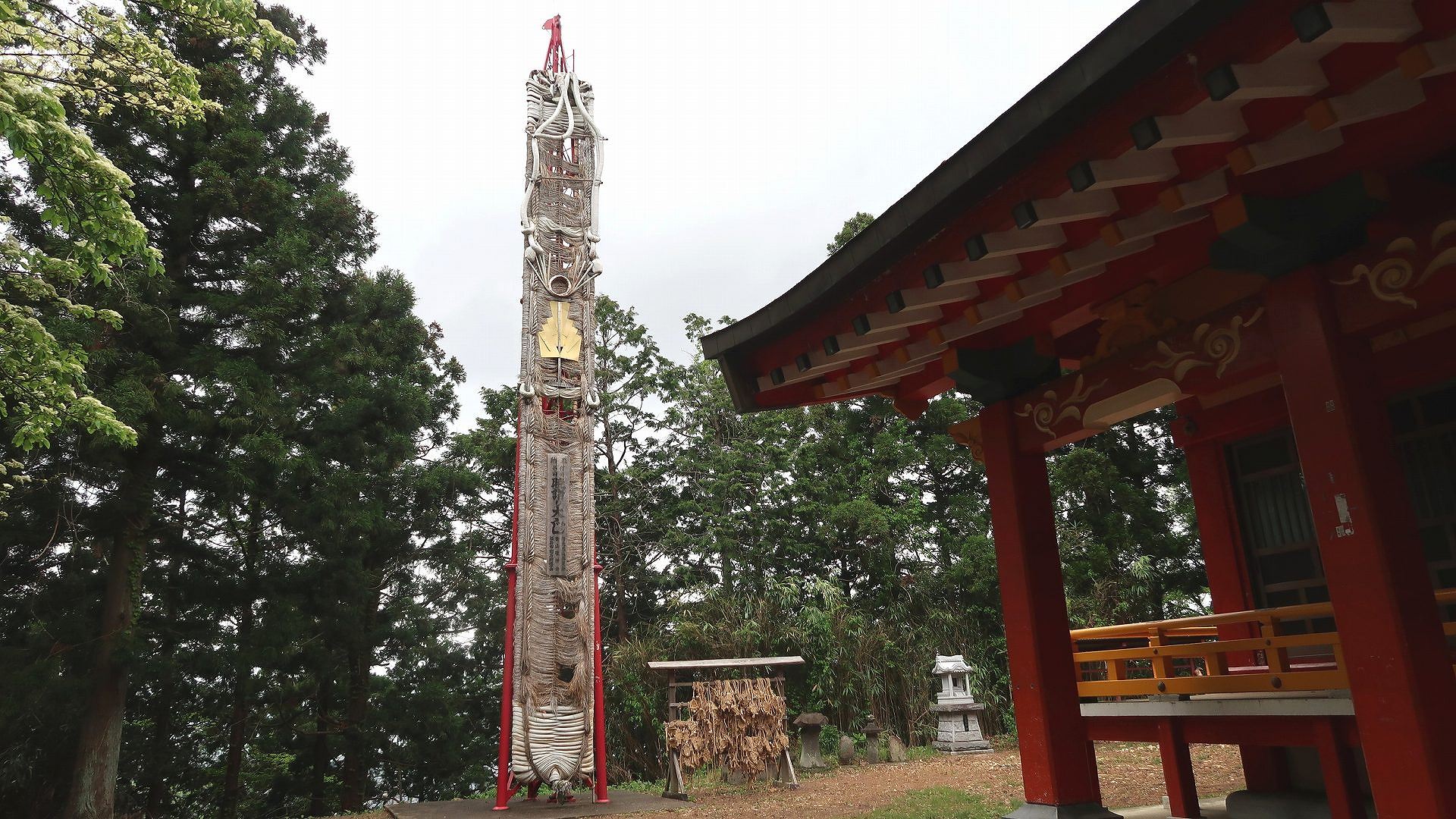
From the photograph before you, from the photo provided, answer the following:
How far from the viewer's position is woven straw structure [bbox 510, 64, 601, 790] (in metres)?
7.46

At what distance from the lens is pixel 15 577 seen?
9.42 meters

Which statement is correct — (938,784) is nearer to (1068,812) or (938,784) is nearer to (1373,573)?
(1068,812)

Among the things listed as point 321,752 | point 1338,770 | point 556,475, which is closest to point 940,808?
point 1338,770

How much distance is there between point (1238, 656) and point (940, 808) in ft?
8.75

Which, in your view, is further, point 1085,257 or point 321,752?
point 321,752

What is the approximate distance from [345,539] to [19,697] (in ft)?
12.1

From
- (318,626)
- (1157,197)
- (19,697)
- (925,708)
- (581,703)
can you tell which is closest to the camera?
(1157,197)

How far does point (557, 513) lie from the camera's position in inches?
318

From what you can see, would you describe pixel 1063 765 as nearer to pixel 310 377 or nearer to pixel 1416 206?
pixel 1416 206

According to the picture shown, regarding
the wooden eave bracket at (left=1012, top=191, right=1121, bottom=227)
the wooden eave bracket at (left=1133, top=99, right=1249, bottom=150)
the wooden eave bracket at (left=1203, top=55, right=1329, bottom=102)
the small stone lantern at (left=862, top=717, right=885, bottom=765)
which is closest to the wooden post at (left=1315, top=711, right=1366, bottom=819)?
the wooden eave bracket at (left=1012, top=191, right=1121, bottom=227)

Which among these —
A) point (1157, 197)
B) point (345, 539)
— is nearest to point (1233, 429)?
point (1157, 197)

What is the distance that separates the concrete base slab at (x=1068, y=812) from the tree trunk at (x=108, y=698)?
30.4ft

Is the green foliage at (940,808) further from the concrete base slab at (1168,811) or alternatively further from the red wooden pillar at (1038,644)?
the red wooden pillar at (1038,644)

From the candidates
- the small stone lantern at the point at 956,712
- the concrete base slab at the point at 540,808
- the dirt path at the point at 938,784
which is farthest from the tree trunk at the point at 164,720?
the small stone lantern at the point at 956,712
